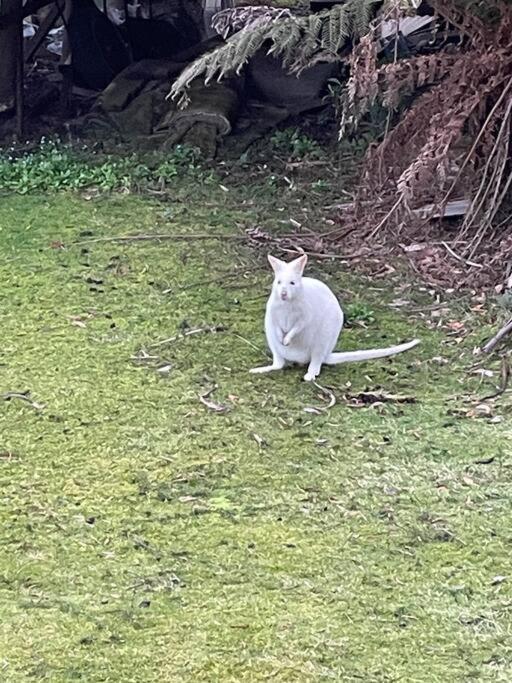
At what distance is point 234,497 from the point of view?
3559 mm

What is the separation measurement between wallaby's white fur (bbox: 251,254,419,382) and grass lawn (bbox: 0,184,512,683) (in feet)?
0.24

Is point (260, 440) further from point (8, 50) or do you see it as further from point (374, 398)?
point (8, 50)

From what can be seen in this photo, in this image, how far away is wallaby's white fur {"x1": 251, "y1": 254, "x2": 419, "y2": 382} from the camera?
14.6 feet

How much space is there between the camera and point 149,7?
8914 millimetres

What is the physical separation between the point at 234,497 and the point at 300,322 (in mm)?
1086

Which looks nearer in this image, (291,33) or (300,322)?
(300,322)

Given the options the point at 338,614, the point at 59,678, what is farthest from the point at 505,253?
the point at 59,678

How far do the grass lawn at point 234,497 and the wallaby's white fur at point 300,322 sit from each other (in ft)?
0.24

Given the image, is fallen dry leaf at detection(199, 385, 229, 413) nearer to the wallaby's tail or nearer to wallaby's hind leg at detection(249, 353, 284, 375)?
wallaby's hind leg at detection(249, 353, 284, 375)

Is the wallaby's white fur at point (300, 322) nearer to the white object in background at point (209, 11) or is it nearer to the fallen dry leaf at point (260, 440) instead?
the fallen dry leaf at point (260, 440)

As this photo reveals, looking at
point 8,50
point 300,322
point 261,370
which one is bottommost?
point 261,370

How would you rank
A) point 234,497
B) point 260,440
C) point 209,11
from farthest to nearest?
point 209,11, point 260,440, point 234,497

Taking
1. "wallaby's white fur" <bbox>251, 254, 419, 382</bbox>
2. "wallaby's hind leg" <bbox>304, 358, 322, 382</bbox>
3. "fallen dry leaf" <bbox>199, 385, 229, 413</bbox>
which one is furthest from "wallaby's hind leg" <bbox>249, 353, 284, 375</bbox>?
"fallen dry leaf" <bbox>199, 385, 229, 413</bbox>

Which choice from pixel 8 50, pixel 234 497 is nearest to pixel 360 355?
pixel 234 497
